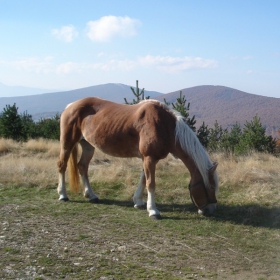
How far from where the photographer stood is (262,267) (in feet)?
12.3

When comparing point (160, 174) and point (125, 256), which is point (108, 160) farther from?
point (125, 256)

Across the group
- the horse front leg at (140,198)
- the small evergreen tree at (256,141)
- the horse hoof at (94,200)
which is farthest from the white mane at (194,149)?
the small evergreen tree at (256,141)

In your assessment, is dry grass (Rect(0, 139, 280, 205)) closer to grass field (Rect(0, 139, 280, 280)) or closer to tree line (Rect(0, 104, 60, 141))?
grass field (Rect(0, 139, 280, 280))

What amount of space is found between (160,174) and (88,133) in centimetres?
251

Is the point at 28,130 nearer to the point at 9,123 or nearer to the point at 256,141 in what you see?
the point at 9,123

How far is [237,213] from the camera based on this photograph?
571 cm

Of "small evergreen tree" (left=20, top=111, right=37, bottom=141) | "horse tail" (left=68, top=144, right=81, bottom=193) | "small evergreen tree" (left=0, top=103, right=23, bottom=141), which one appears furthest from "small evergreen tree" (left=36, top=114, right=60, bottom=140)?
"horse tail" (left=68, top=144, right=81, bottom=193)

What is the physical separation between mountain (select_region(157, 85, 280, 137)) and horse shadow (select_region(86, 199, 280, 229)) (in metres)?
64.3

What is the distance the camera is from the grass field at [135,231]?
3.65m

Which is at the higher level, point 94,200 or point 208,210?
point 208,210

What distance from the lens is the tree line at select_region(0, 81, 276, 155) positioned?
42.9 feet

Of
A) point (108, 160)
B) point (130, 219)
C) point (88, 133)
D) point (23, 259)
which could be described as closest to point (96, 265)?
point (23, 259)

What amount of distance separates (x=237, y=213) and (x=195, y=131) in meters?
7.46

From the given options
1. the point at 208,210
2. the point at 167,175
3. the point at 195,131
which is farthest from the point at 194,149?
the point at 195,131
